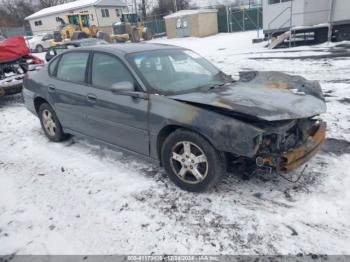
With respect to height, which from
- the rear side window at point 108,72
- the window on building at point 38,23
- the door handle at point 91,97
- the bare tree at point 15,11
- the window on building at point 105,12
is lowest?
the door handle at point 91,97

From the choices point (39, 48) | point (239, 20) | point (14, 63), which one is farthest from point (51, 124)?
point (239, 20)

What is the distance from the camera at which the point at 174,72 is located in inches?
166

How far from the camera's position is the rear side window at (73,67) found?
461 centimetres

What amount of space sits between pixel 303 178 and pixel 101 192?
95.9 inches

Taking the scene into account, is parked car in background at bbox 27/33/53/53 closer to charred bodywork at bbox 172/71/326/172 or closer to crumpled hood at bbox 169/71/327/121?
crumpled hood at bbox 169/71/327/121

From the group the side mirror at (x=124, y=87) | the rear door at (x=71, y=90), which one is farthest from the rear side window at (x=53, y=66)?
the side mirror at (x=124, y=87)

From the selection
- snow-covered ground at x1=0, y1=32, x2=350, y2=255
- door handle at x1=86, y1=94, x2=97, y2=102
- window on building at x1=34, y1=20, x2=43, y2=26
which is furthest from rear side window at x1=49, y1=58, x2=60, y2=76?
window on building at x1=34, y1=20, x2=43, y2=26

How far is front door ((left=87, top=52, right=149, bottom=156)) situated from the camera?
3.83 metres

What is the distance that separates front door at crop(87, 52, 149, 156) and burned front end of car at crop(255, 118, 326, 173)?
1.39 m

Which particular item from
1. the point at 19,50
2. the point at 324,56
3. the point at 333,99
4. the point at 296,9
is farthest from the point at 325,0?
the point at 19,50

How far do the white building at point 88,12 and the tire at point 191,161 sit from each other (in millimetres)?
35741

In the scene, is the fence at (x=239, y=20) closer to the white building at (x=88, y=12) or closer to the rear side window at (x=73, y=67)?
the white building at (x=88, y=12)

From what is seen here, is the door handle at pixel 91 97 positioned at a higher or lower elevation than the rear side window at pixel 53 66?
lower

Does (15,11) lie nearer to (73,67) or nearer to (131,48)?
(73,67)
